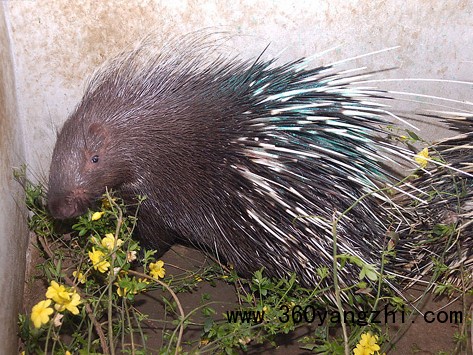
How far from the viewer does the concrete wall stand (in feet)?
8.23

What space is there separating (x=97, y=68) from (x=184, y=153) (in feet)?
1.86

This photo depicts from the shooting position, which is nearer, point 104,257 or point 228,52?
point 104,257

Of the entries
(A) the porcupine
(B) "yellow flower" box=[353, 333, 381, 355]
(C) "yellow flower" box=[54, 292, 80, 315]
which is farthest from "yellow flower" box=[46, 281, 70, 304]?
(B) "yellow flower" box=[353, 333, 381, 355]

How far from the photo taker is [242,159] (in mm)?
2373

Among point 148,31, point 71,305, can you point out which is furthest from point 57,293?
point 148,31

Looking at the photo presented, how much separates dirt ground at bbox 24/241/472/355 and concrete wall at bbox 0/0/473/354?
514 millimetres

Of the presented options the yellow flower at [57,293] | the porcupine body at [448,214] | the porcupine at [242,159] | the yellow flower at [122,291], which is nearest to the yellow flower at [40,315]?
the yellow flower at [57,293]

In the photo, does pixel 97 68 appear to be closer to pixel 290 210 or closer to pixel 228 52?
pixel 228 52

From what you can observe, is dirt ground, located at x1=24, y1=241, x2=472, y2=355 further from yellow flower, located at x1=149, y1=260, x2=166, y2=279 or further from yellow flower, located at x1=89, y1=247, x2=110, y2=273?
yellow flower, located at x1=89, y1=247, x2=110, y2=273

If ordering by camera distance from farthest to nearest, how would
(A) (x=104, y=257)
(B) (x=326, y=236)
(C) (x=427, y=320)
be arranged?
1. (C) (x=427, y=320)
2. (B) (x=326, y=236)
3. (A) (x=104, y=257)

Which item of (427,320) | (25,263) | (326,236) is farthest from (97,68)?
(427,320)

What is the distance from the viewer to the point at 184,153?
2.44 metres

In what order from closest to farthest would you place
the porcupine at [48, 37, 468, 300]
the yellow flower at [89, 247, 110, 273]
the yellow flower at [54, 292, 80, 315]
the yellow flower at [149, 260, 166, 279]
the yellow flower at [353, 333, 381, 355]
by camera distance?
the yellow flower at [54, 292, 80, 315] → the yellow flower at [89, 247, 110, 273] → the yellow flower at [353, 333, 381, 355] → the porcupine at [48, 37, 468, 300] → the yellow flower at [149, 260, 166, 279]

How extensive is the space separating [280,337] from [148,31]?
135cm
